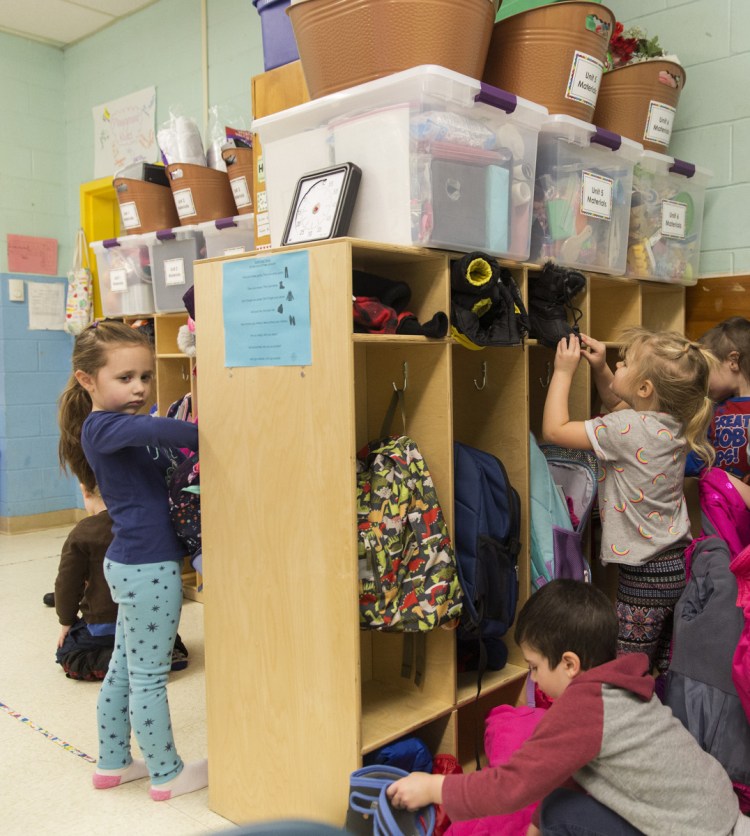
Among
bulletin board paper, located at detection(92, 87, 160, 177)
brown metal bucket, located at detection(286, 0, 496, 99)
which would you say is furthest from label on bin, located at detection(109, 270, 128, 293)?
brown metal bucket, located at detection(286, 0, 496, 99)

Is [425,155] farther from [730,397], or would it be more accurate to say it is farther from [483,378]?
[730,397]

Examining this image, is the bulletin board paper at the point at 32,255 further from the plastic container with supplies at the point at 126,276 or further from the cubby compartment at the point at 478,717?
the cubby compartment at the point at 478,717

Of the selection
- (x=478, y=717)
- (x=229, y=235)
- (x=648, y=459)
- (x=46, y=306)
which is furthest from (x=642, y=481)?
(x=46, y=306)

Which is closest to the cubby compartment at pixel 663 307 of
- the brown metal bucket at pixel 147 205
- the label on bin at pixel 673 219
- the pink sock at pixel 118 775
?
the label on bin at pixel 673 219

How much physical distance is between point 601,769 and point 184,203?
3.12 metres

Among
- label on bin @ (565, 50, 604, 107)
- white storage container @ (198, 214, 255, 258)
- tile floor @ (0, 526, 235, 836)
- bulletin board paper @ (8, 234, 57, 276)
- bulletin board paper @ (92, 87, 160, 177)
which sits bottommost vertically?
tile floor @ (0, 526, 235, 836)

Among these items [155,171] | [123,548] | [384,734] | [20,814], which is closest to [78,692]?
[20,814]

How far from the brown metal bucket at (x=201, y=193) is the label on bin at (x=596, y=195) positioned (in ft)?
6.34

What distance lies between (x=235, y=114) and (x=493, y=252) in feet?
8.74

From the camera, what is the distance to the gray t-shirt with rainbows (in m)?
2.17

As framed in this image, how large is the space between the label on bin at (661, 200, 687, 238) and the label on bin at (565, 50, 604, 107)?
493 mm

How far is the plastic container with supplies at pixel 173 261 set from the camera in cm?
389

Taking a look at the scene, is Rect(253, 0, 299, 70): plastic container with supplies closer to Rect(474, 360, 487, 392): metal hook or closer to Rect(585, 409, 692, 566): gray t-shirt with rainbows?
Rect(474, 360, 487, 392): metal hook

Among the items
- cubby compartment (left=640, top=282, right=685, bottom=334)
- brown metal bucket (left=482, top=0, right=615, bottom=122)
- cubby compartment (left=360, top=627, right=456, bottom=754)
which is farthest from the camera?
cubby compartment (left=640, top=282, right=685, bottom=334)
